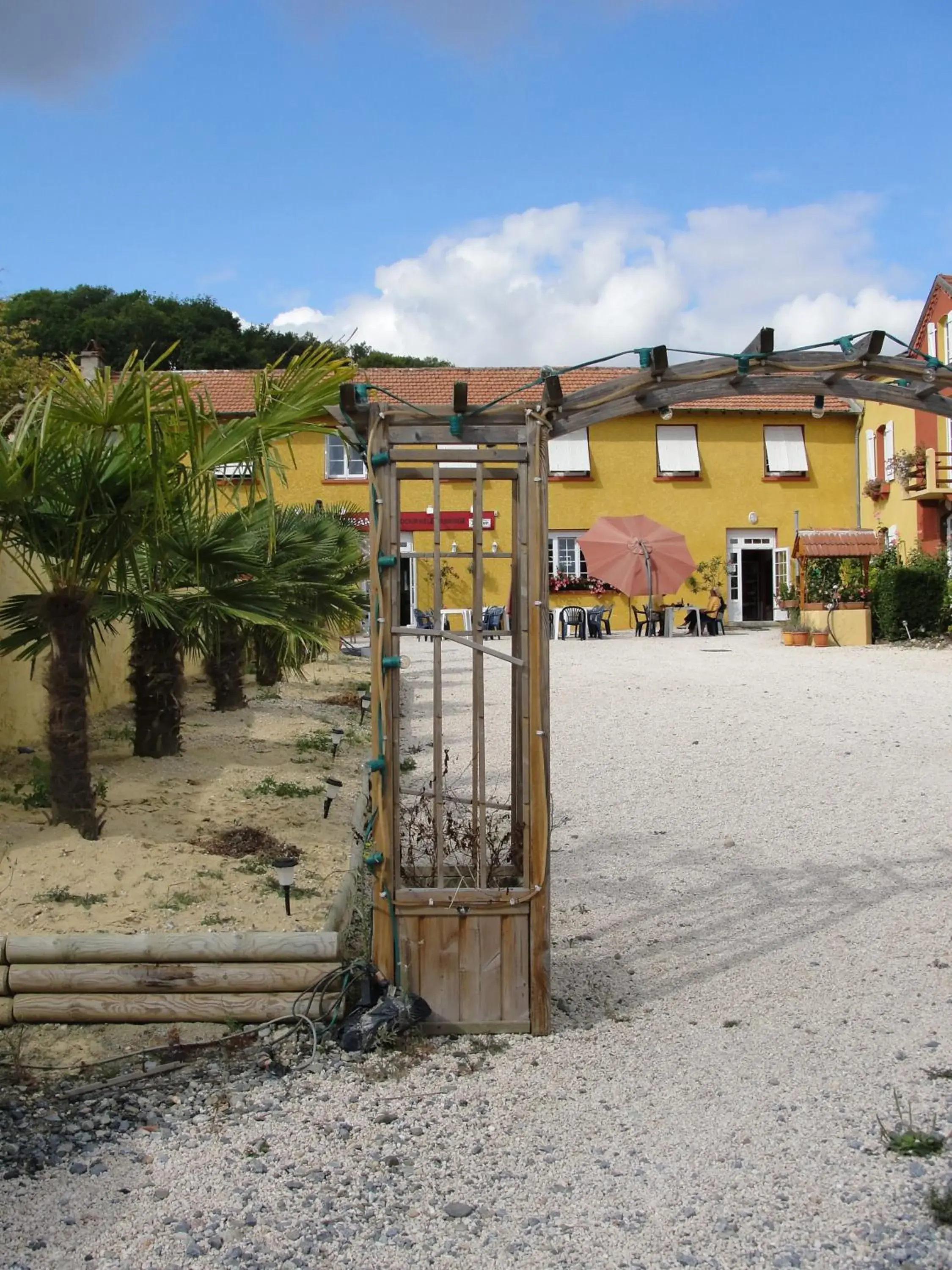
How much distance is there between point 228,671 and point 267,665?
99.4 inches

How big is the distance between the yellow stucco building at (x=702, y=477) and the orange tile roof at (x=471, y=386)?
52 millimetres

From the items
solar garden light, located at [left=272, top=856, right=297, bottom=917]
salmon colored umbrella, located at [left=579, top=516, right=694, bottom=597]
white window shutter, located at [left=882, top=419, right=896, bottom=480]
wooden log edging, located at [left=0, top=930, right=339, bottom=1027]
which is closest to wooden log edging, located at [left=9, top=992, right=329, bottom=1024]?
wooden log edging, located at [left=0, top=930, right=339, bottom=1027]

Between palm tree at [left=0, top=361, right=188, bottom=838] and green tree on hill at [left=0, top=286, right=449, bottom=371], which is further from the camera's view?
green tree on hill at [left=0, top=286, right=449, bottom=371]

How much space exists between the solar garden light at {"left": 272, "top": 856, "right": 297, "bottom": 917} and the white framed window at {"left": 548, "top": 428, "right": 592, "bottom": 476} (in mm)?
25940

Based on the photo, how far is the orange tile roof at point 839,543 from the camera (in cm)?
2144

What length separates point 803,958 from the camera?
504cm

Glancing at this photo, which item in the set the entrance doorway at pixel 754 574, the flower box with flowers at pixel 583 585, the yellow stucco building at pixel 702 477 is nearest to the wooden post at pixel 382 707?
the flower box with flowers at pixel 583 585

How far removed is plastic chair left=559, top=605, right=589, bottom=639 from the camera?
25375 millimetres

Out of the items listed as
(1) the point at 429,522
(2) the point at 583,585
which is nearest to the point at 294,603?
(1) the point at 429,522

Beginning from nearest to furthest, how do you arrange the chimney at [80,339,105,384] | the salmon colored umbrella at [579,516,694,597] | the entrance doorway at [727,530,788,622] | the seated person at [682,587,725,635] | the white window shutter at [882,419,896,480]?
the salmon colored umbrella at [579,516,694,597] < the chimney at [80,339,105,384] < the seated person at [682,587,725,635] < the white window shutter at [882,419,896,480] < the entrance doorway at [727,530,788,622]

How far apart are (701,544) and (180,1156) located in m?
28.3

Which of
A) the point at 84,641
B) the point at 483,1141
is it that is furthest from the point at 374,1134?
the point at 84,641

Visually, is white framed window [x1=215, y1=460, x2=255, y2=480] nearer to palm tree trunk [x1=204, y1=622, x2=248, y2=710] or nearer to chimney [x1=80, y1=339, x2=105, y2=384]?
palm tree trunk [x1=204, y1=622, x2=248, y2=710]

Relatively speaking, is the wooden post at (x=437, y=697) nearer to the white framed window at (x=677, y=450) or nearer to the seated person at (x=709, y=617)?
the seated person at (x=709, y=617)
